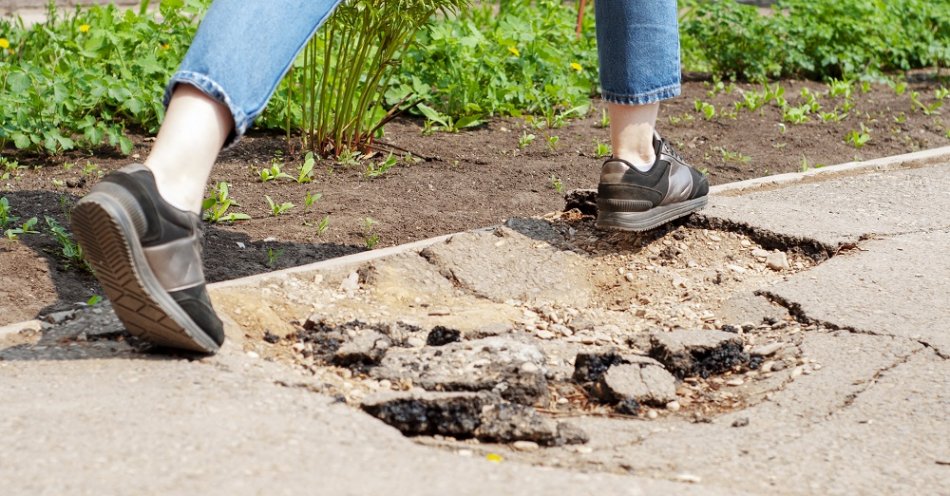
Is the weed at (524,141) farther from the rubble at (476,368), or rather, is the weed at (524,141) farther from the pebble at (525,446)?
the pebble at (525,446)

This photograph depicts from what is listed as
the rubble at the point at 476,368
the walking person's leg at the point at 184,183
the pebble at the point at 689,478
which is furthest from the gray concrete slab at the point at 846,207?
the walking person's leg at the point at 184,183

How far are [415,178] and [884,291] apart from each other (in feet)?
5.90

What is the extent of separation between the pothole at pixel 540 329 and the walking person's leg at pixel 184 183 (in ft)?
1.11

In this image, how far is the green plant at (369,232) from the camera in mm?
3555

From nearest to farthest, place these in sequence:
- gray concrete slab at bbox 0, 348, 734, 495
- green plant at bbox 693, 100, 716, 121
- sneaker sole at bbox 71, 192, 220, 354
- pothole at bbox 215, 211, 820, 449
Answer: gray concrete slab at bbox 0, 348, 734, 495 < sneaker sole at bbox 71, 192, 220, 354 < pothole at bbox 215, 211, 820, 449 < green plant at bbox 693, 100, 716, 121

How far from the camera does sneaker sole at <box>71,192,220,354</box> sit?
220cm

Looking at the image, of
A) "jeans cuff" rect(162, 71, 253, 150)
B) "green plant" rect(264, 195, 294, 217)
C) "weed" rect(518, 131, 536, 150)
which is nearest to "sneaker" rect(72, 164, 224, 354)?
"jeans cuff" rect(162, 71, 253, 150)

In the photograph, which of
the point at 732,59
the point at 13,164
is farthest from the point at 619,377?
the point at 732,59

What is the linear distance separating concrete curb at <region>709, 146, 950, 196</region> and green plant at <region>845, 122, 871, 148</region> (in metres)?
0.30

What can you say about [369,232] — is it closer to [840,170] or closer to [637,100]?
[637,100]

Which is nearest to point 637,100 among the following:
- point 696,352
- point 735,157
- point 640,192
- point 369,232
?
point 640,192

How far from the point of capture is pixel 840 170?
4570mm

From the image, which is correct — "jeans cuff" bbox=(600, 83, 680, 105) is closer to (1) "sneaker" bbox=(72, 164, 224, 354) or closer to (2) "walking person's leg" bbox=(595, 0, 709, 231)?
(2) "walking person's leg" bbox=(595, 0, 709, 231)

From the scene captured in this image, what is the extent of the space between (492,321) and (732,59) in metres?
4.19
